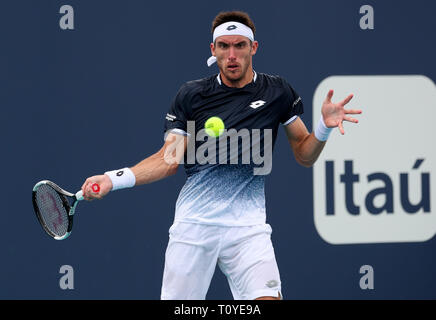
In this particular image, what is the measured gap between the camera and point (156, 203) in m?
5.67

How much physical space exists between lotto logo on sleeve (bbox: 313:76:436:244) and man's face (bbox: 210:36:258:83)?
138 cm

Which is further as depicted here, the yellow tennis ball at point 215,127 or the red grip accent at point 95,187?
the yellow tennis ball at point 215,127

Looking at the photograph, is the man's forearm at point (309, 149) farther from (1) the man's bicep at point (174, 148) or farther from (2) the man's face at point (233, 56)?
(1) the man's bicep at point (174, 148)

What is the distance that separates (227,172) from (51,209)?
0.90 meters

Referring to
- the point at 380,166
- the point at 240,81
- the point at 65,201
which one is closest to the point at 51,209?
the point at 65,201

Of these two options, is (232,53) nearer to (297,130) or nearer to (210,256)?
(297,130)

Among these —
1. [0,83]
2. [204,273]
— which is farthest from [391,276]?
[0,83]

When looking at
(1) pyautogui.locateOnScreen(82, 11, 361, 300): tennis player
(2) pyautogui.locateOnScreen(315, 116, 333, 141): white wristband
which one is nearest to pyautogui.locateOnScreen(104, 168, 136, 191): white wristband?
(1) pyautogui.locateOnScreen(82, 11, 361, 300): tennis player

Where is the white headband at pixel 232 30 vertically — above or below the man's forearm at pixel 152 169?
above

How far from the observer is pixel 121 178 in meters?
4.37

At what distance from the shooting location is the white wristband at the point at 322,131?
4441 mm

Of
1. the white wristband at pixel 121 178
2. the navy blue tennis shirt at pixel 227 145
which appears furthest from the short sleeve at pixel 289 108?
the white wristband at pixel 121 178

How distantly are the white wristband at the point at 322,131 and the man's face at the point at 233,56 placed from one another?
1.51 feet

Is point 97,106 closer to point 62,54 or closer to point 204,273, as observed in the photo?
point 62,54
